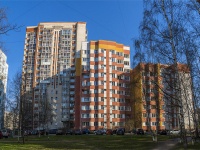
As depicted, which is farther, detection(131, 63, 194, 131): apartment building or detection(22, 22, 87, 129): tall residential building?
detection(22, 22, 87, 129): tall residential building

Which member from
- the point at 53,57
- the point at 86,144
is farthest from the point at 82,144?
the point at 53,57

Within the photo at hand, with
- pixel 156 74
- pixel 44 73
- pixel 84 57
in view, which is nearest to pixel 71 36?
pixel 44 73

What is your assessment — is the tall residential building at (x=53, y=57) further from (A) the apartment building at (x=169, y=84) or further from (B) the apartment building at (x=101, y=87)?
(A) the apartment building at (x=169, y=84)

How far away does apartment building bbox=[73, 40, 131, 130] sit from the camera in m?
99.5

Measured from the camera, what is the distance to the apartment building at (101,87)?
326 feet

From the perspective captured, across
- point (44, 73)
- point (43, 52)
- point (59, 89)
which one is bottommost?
point (59, 89)

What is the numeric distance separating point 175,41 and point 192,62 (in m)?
3.47

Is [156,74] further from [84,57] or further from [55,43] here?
[55,43]

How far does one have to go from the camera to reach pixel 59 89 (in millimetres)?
133500

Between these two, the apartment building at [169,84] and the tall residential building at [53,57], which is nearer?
the apartment building at [169,84]

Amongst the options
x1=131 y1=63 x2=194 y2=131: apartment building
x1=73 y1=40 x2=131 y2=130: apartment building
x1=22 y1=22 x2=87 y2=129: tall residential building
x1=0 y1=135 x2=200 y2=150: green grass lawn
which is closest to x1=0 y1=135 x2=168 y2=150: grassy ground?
x1=0 y1=135 x2=200 y2=150: green grass lawn

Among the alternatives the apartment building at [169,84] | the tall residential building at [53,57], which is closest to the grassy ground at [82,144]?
the apartment building at [169,84]

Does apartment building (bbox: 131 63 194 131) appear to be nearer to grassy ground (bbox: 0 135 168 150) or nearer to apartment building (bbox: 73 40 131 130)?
grassy ground (bbox: 0 135 168 150)

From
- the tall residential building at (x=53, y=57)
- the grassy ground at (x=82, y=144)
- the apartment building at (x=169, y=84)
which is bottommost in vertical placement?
the grassy ground at (x=82, y=144)
